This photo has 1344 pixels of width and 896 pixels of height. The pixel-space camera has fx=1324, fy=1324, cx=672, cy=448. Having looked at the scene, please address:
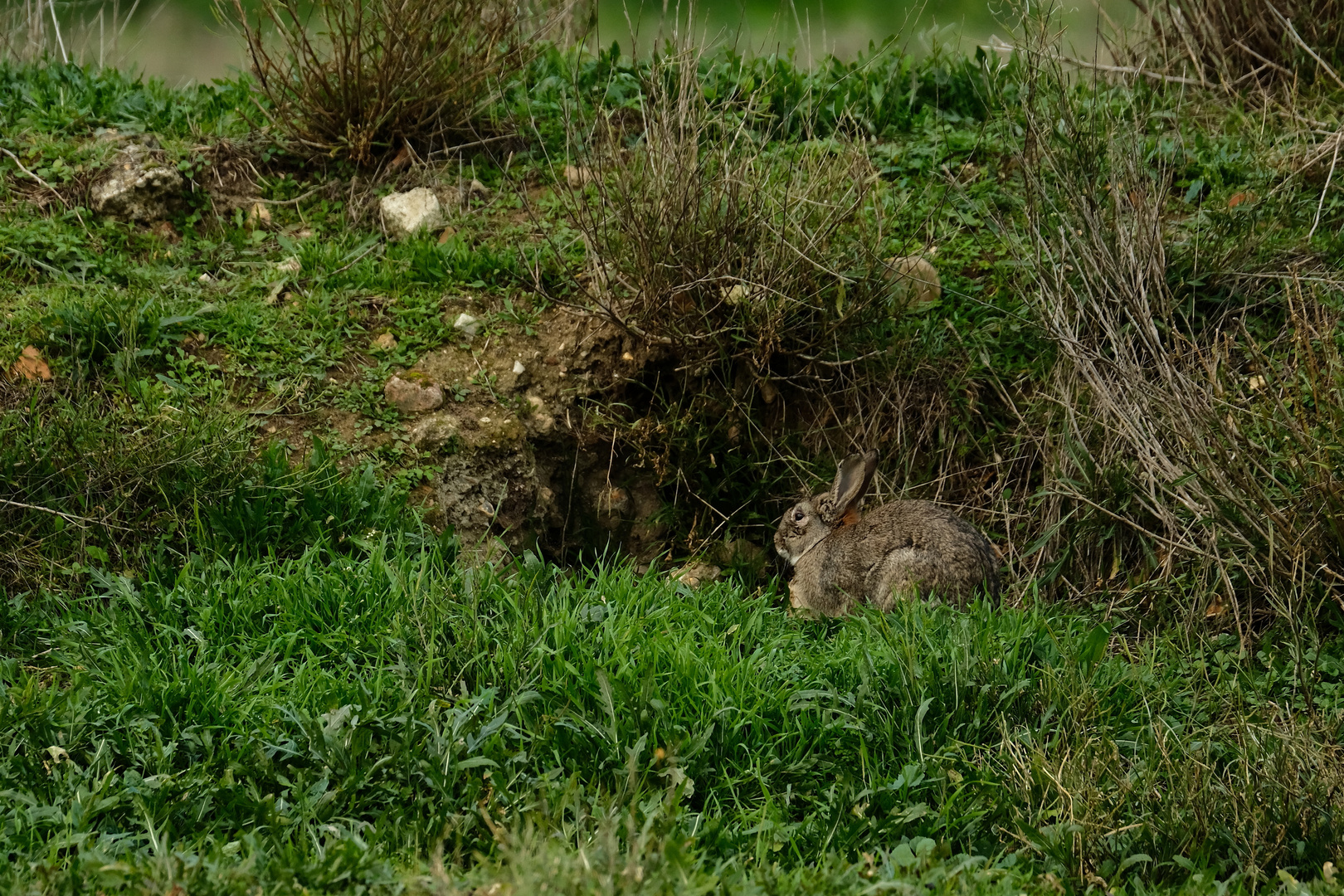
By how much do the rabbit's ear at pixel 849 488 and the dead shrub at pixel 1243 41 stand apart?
3272 mm

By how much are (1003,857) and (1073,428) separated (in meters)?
2.41

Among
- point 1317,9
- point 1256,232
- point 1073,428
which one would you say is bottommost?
point 1073,428

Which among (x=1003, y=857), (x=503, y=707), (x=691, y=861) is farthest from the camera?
(x=503, y=707)

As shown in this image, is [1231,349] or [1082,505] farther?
[1231,349]

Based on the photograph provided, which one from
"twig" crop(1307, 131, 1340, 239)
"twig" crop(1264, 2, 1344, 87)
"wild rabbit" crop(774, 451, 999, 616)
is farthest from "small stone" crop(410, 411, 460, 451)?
"twig" crop(1264, 2, 1344, 87)

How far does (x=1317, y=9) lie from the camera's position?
7.41 m

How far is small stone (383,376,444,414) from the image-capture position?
5.84 metres

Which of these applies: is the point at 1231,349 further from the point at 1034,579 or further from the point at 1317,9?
the point at 1317,9

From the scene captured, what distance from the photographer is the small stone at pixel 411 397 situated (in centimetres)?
584

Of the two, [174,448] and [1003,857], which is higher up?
[174,448]

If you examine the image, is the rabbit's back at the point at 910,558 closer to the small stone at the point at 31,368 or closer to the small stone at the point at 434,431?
the small stone at the point at 434,431

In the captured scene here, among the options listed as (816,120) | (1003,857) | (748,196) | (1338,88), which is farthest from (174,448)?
(1338,88)

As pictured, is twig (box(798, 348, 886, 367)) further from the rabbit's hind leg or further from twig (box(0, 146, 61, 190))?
twig (box(0, 146, 61, 190))

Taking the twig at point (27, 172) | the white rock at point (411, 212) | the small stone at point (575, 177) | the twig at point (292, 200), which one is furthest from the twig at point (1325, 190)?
the twig at point (27, 172)
